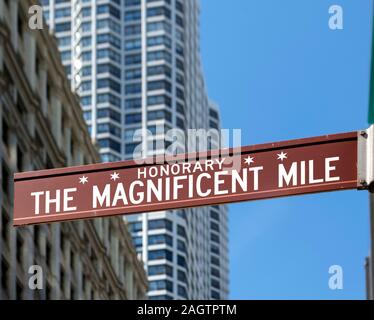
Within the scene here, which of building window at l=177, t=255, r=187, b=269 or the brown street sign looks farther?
building window at l=177, t=255, r=187, b=269

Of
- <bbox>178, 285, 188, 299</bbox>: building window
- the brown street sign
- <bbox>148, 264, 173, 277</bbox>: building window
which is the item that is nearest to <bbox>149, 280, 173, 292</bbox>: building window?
<bbox>148, 264, 173, 277</bbox>: building window

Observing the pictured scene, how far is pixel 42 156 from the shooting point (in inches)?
2894

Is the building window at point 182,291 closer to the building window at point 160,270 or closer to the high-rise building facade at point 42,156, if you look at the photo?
the building window at point 160,270

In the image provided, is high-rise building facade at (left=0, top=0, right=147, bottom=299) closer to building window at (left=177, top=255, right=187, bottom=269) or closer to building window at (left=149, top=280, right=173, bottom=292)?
building window at (left=149, top=280, right=173, bottom=292)

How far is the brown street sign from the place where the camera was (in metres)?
8.88

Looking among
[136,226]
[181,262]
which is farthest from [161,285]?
[136,226]

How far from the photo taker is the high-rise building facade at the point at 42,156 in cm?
6462

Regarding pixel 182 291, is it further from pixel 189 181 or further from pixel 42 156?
pixel 189 181

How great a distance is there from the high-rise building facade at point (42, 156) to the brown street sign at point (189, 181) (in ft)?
168

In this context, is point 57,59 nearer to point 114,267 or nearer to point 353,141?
point 114,267

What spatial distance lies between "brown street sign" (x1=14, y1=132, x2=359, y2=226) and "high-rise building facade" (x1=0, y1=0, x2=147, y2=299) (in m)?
51.2

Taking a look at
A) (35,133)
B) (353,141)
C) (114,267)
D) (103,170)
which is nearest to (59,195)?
(103,170)

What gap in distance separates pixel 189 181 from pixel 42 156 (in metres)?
65.0
